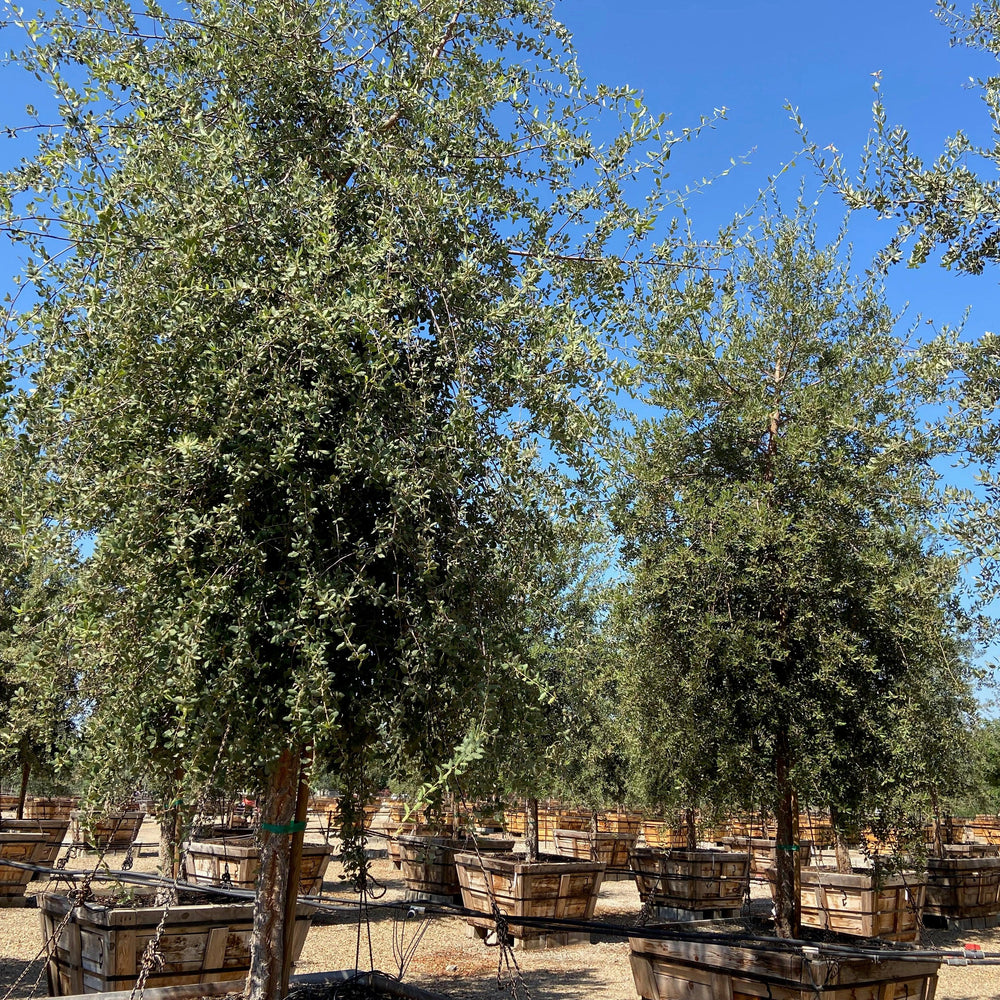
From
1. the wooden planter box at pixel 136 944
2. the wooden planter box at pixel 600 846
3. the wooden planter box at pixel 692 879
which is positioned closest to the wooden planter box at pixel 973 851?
the wooden planter box at pixel 692 879

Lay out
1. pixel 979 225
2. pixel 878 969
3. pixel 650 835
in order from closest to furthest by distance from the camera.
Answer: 1. pixel 979 225
2. pixel 878 969
3. pixel 650 835

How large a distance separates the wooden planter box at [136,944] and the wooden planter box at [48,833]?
25.3ft

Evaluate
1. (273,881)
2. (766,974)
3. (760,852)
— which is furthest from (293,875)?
(760,852)

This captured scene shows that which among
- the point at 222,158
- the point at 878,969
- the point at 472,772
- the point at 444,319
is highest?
the point at 222,158

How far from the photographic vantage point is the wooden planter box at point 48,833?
15.7 metres

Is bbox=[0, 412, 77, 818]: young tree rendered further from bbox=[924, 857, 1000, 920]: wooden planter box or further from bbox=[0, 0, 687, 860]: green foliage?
bbox=[924, 857, 1000, 920]: wooden planter box

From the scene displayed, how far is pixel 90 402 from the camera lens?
4531 mm

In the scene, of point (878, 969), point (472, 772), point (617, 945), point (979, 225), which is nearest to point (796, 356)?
point (979, 225)

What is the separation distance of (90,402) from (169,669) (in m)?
1.46

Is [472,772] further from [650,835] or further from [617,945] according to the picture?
[650,835]

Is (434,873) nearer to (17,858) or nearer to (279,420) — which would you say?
(17,858)

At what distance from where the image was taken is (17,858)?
1528 cm

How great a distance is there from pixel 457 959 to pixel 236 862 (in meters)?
4.00

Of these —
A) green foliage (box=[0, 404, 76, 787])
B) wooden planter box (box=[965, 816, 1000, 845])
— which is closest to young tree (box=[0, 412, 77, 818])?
green foliage (box=[0, 404, 76, 787])
